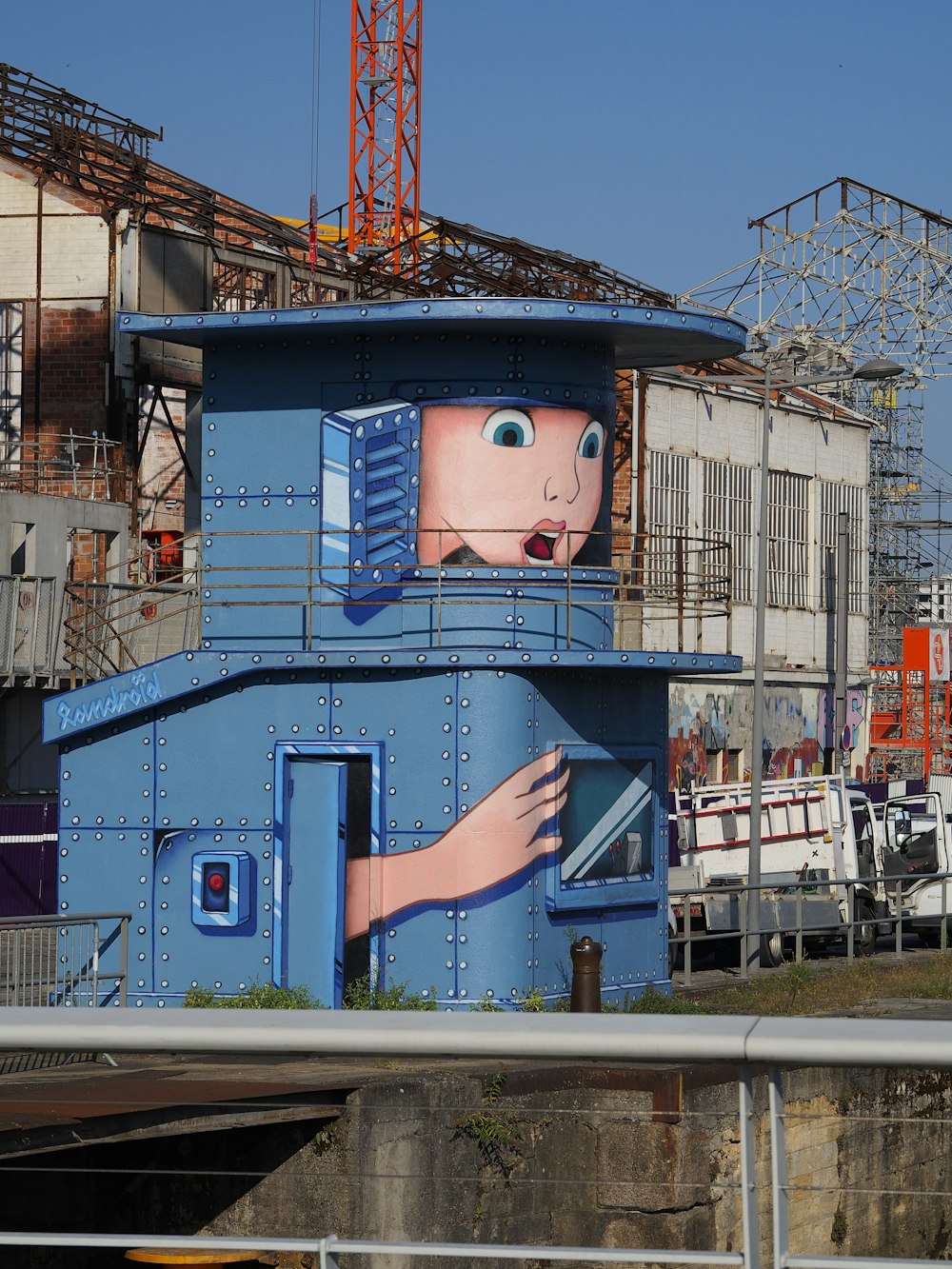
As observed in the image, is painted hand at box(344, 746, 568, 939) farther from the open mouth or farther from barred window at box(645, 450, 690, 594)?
barred window at box(645, 450, 690, 594)

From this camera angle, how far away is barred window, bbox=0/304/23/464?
3688cm

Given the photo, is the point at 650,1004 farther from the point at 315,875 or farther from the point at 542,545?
the point at 542,545

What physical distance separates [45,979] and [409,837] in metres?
3.33

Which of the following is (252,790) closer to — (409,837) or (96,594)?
(409,837)

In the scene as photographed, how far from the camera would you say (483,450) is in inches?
727

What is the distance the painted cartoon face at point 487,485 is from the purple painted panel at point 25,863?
405 inches

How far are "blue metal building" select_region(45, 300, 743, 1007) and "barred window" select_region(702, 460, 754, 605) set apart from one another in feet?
92.9

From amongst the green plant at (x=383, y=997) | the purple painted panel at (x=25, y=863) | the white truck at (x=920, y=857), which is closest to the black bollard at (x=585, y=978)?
the green plant at (x=383, y=997)

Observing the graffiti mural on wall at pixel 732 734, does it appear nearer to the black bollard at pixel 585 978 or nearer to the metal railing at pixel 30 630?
the metal railing at pixel 30 630

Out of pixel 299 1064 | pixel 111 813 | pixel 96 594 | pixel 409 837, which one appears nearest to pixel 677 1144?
pixel 299 1064

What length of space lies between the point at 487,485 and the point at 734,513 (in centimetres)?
3081

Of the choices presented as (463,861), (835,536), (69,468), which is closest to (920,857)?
(463,861)

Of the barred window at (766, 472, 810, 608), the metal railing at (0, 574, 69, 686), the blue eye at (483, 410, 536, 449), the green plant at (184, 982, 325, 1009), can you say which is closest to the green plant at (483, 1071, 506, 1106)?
the green plant at (184, 982, 325, 1009)

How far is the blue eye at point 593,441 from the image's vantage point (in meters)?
19.0
